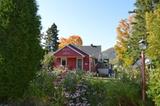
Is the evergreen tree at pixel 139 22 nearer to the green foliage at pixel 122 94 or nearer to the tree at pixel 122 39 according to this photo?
the tree at pixel 122 39

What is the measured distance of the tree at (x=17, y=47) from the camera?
10.3 meters

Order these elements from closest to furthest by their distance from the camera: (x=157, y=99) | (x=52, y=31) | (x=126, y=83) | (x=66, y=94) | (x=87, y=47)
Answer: (x=157, y=99), (x=126, y=83), (x=66, y=94), (x=87, y=47), (x=52, y=31)

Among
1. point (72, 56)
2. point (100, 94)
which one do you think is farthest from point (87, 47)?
point (100, 94)

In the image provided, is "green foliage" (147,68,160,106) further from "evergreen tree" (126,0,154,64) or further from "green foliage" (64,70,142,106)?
"evergreen tree" (126,0,154,64)

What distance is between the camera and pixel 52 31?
85.6m

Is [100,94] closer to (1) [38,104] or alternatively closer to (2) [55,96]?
(2) [55,96]

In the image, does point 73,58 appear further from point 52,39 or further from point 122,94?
Answer: point 122,94

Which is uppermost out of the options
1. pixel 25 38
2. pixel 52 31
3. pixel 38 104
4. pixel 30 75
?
pixel 52 31

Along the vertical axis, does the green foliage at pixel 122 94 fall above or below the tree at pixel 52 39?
below

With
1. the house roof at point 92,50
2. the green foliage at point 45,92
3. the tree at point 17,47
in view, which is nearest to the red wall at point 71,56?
the house roof at point 92,50

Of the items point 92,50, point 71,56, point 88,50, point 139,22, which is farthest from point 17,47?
point 92,50

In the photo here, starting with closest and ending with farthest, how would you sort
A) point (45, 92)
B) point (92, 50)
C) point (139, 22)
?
point (45, 92) < point (139, 22) < point (92, 50)

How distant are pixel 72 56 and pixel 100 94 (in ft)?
139

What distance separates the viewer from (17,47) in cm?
1048
